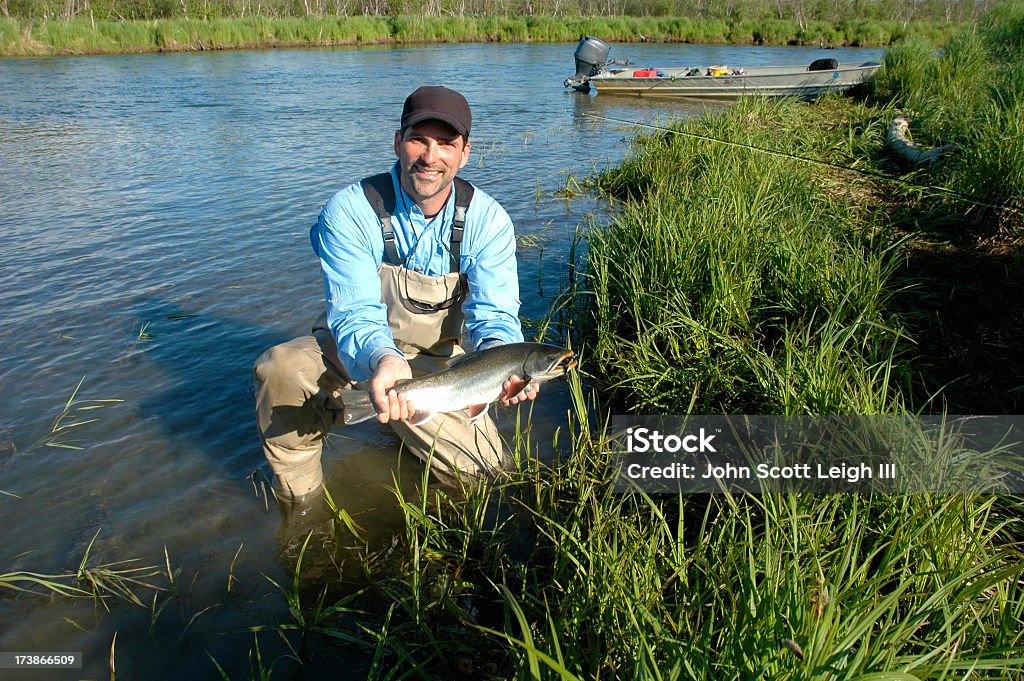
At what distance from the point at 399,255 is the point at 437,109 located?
835mm

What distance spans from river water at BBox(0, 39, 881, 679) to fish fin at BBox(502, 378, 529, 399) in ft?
3.89

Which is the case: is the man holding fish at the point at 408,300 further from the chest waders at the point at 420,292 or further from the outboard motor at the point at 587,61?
the outboard motor at the point at 587,61

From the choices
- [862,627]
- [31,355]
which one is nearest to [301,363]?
[862,627]

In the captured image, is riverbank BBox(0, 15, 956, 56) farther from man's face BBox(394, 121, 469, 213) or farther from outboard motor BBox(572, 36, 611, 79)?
man's face BBox(394, 121, 469, 213)

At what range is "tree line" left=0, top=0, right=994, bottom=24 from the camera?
4201cm

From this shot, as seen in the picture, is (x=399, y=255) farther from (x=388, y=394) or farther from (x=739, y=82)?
(x=739, y=82)

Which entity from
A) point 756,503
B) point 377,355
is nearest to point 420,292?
point 377,355

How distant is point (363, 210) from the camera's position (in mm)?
3584

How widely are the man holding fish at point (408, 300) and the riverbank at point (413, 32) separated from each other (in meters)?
34.2

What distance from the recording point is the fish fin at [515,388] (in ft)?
10.1

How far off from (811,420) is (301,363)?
2.65 meters

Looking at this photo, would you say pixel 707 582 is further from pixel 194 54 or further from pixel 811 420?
pixel 194 54

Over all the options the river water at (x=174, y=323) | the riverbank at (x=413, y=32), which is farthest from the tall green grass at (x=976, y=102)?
the riverbank at (x=413, y=32)

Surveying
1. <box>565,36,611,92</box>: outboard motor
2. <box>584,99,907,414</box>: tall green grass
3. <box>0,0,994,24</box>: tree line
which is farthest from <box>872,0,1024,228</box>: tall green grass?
<box>0,0,994,24</box>: tree line
